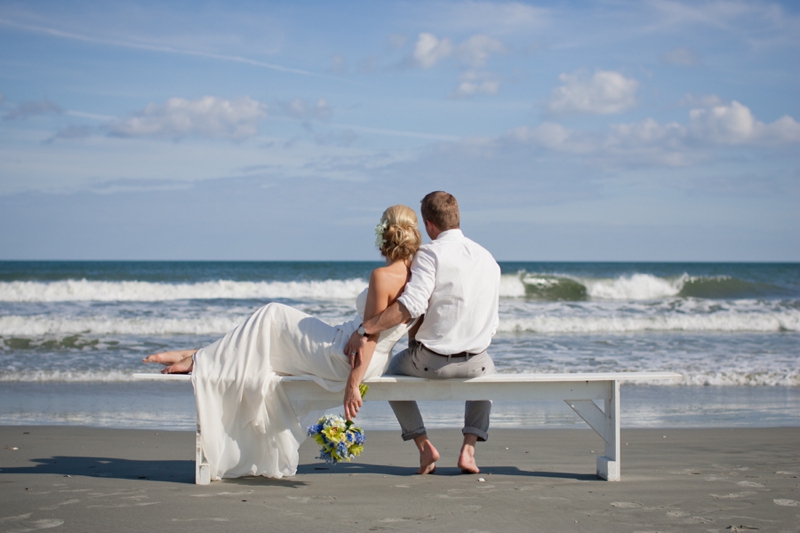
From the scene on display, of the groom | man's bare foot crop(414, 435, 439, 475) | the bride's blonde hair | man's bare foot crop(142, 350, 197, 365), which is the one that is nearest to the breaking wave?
man's bare foot crop(414, 435, 439, 475)

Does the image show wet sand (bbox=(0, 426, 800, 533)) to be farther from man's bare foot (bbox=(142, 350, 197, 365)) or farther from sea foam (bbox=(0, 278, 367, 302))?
sea foam (bbox=(0, 278, 367, 302))

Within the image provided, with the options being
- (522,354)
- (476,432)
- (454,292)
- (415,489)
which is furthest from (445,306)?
(522,354)

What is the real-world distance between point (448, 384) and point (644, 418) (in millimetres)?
2895

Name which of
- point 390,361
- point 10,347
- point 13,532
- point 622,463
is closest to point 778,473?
point 622,463

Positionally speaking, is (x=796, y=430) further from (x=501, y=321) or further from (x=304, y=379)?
(x=501, y=321)

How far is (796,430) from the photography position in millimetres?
5176

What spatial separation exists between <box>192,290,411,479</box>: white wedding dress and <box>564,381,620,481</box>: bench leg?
1090 millimetres

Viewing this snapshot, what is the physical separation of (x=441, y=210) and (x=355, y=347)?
829 millimetres

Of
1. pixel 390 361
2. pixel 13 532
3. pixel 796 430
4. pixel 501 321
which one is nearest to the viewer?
pixel 13 532

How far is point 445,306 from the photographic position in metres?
3.51

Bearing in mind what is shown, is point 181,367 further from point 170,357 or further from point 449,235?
point 449,235

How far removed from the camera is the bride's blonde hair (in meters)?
3.50

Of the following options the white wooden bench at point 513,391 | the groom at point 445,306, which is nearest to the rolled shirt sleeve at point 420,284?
the groom at point 445,306

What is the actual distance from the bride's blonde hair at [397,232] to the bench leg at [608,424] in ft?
3.90
